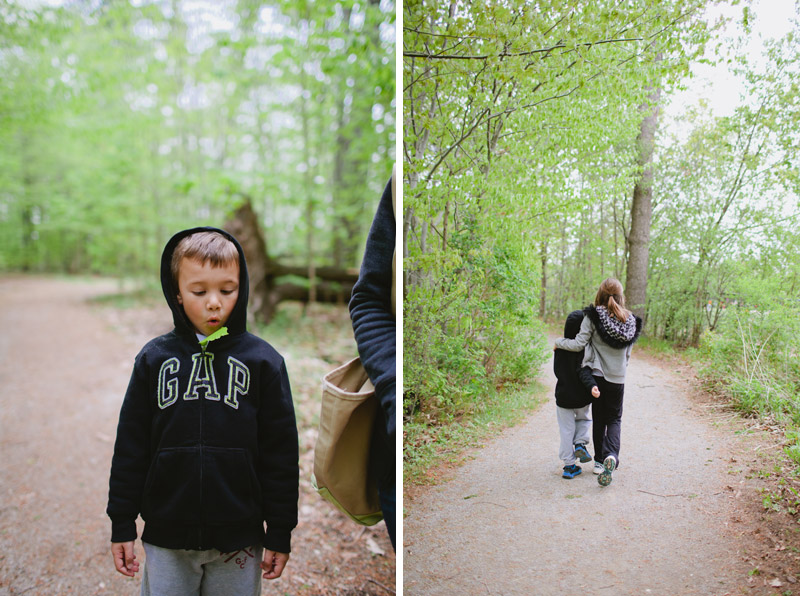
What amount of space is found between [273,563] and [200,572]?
194 millimetres

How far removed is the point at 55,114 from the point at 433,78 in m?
1.71

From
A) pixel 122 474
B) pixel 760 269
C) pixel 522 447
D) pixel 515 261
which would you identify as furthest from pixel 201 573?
pixel 760 269

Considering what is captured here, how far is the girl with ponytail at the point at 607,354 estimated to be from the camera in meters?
1.65

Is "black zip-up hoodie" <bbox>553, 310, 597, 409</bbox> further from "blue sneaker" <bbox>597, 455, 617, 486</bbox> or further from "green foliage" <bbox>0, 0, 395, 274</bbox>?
"green foliage" <bbox>0, 0, 395, 274</bbox>

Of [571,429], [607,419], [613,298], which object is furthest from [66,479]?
[613,298]

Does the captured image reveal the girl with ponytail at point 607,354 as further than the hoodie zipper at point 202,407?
Yes

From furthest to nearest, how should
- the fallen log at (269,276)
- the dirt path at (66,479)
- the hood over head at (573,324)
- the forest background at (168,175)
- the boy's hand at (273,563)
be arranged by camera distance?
the fallen log at (269,276)
the forest background at (168,175)
the hood over head at (573,324)
the dirt path at (66,479)
the boy's hand at (273,563)

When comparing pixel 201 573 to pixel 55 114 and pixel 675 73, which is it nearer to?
pixel 55 114

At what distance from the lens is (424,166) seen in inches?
70.1

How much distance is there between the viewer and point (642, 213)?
1.67 meters

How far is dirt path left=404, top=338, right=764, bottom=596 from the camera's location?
1.45 m

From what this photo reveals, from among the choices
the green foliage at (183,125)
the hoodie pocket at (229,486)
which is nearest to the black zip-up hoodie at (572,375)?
the hoodie pocket at (229,486)

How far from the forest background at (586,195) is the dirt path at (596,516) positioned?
5.3 inches

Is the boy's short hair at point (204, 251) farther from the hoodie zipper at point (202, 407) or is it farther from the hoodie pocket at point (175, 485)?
the hoodie pocket at point (175, 485)
